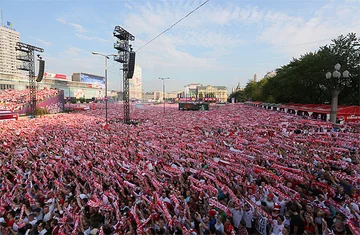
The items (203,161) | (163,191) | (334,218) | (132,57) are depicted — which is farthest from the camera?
(132,57)

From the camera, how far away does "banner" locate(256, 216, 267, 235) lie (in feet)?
18.3

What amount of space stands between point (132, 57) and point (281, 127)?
17919mm

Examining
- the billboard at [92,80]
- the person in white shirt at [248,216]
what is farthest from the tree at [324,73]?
the billboard at [92,80]

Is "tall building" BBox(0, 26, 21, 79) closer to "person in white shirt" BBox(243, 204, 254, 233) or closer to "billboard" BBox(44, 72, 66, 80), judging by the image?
"billboard" BBox(44, 72, 66, 80)

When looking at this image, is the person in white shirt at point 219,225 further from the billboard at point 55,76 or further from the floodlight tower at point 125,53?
the billboard at point 55,76

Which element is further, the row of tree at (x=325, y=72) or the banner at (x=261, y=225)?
the row of tree at (x=325, y=72)

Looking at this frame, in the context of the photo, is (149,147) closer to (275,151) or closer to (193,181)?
(193,181)

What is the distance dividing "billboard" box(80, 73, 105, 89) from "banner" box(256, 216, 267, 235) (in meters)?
135

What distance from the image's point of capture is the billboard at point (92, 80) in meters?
126

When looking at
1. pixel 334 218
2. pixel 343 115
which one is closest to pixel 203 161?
pixel 334 218

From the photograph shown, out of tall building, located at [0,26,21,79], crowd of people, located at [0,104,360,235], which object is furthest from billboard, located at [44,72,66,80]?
crowd of people, located at [0,104,360,235]

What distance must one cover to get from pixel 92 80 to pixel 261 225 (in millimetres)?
141553

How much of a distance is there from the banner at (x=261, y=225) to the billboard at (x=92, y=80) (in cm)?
13543

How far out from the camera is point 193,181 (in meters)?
7.60
